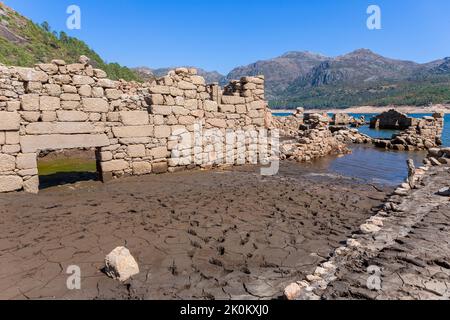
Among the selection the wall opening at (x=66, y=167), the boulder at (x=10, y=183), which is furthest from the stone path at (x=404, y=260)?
the wall opening at (x=66, y=167)

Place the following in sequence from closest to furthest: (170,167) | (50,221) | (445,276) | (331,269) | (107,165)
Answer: (445,276) → (331,269) → (50,221) → (107,165) → (170,167)

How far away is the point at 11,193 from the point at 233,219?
19.0 feet

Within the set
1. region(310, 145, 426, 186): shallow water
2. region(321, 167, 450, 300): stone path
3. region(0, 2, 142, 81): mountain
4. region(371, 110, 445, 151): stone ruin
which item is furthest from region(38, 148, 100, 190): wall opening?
region(371, 110, 445, 151): stone ruin

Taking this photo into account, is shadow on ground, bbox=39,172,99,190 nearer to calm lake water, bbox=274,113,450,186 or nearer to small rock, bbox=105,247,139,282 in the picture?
small rock, bbox=105,247,139,282

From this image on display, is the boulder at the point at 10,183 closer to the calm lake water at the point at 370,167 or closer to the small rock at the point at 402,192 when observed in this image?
the small rock at the point at 402,192

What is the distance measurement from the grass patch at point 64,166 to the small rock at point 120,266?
8274 millimetres

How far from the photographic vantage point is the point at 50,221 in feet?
18.6

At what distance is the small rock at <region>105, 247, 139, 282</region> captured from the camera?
3684 millimetres

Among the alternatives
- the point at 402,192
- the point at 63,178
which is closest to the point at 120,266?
the point at 402,192

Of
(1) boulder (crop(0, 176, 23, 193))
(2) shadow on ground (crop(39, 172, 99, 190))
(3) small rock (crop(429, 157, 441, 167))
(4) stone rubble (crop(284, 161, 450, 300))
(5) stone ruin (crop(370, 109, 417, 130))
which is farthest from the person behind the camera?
(5) stone ruin (crop(370, 109, 417, 130))

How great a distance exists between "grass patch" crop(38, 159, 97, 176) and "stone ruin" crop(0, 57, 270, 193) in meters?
1.75

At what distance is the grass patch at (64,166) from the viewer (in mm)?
11336
